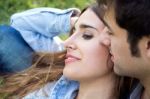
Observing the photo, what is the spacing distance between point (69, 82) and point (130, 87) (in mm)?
374

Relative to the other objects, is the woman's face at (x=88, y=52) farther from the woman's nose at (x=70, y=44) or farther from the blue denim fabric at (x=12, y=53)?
the blue denim fabric at (x=12, y=53)

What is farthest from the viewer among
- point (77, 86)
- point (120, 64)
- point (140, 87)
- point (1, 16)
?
point (1, 16)

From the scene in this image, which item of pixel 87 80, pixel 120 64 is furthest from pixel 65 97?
pixel 120 64

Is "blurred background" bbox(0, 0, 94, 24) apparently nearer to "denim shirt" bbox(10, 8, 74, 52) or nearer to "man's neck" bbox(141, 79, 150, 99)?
"denim shirt" bbox(10, 8, 74, 52)

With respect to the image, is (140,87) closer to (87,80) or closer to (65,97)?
(87,80)

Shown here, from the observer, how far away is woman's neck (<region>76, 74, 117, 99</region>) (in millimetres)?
2703

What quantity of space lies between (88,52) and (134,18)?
1.66 ft

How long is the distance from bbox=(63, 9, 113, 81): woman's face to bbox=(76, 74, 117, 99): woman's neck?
0.05m

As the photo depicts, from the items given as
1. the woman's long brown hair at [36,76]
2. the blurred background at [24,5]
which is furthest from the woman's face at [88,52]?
the blurred background at [24,5]

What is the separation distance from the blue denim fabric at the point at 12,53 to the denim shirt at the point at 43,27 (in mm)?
65

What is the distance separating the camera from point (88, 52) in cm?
262

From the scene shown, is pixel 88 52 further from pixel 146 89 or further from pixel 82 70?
pixel 146 89

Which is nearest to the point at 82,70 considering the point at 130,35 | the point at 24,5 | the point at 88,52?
the point at 88,52

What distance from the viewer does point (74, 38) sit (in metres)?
2.65
